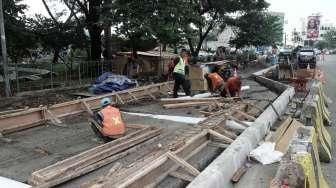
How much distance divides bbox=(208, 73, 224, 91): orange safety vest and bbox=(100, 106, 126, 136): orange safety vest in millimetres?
5787

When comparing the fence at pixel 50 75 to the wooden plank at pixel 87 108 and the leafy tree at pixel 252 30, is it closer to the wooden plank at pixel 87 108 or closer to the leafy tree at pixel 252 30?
the wooden plank at pixel 87 108

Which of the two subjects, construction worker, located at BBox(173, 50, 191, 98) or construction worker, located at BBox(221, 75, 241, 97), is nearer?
construction worker, located at BBox(221, 75, 241, 97)

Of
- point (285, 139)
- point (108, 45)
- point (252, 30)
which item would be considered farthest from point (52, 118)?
point (252, 30)

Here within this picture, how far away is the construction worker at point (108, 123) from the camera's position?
774 centimetres

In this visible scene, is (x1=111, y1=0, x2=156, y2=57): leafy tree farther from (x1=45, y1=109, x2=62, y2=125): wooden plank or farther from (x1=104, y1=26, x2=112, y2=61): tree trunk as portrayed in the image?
(x1=45, y1=109, x2=62, y2=125): wooden plank

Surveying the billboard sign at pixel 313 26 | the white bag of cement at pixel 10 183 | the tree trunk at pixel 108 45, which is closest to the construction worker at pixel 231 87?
the white bag of cement at pixel 10 183

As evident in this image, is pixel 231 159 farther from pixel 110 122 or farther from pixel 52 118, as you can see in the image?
pixel 52 118

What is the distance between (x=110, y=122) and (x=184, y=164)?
2.22 metres

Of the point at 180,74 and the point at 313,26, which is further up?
the point at 313,26

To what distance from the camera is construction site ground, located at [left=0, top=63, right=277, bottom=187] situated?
6516mm

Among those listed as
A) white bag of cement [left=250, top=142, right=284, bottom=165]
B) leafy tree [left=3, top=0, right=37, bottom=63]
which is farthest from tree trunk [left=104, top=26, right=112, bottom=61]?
white bag of cement [left=250, top=142, right=284, bottom=165]

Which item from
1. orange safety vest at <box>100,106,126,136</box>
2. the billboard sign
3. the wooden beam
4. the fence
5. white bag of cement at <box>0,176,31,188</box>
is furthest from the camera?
the billboard sign

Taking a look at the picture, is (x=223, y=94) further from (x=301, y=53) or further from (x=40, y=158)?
(x=301, y=53)

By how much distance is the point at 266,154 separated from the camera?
22.9 feet
